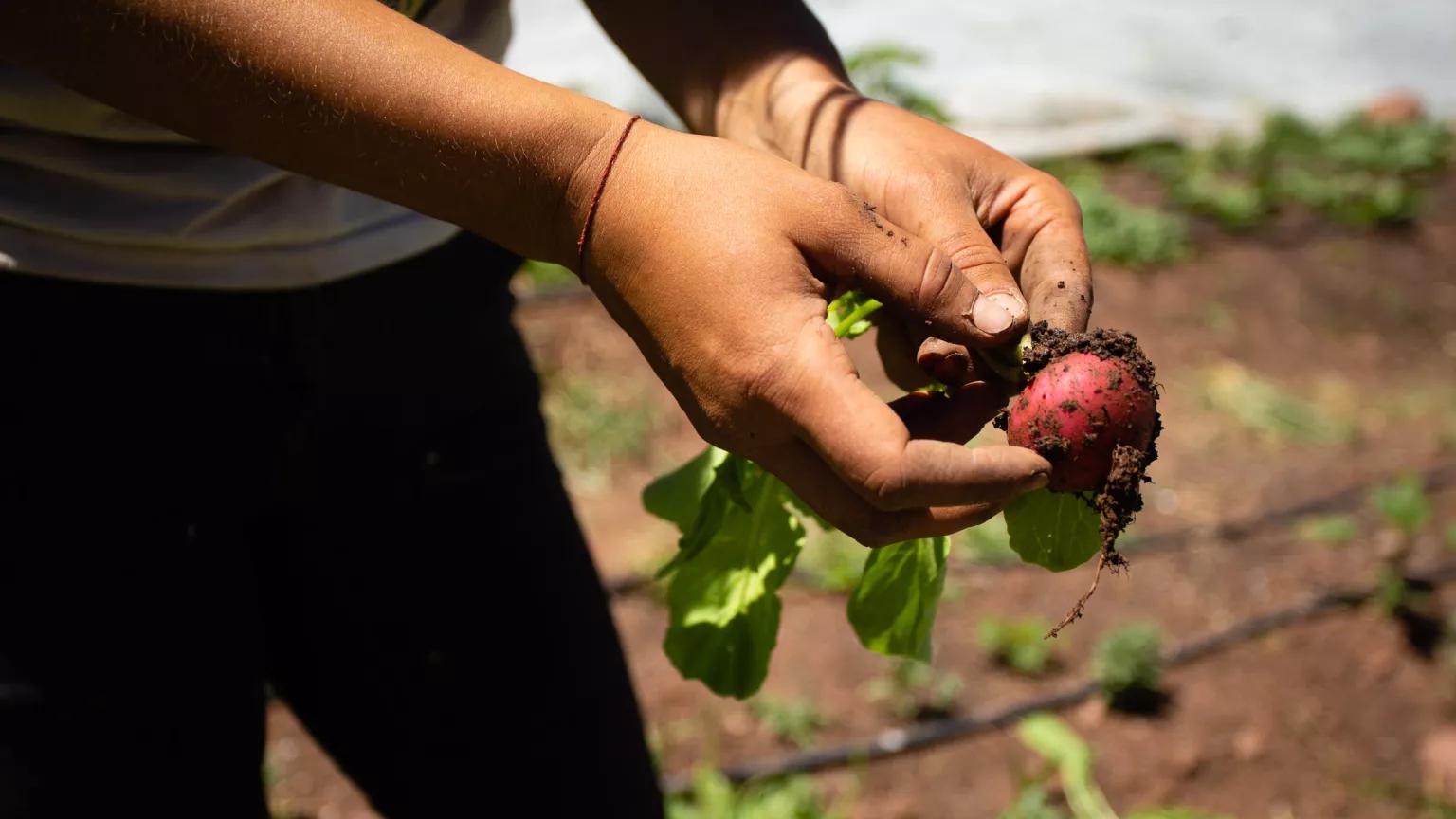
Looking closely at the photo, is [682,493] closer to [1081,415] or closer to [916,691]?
[1081,415]

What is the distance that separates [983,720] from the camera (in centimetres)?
320

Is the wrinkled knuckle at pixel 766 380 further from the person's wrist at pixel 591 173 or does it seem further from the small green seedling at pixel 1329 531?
the small green seedling at pixel 1329 531

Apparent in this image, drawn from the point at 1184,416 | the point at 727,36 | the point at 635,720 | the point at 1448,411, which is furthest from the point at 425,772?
the point at 1448,411

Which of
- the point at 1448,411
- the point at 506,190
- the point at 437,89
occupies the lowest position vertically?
the point at 1448,411

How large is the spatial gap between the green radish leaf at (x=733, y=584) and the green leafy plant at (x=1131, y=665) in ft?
5.95

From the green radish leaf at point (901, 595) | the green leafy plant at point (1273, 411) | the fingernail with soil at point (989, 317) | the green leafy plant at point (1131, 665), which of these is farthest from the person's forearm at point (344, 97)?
the green leafy plant at point (1273, 411)

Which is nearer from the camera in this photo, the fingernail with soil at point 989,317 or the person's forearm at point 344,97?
the person's forearm at point 344,97

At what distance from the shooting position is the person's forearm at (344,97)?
107 centimetres

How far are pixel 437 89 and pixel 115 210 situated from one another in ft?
1.45

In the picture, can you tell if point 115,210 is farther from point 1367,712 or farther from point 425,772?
point 1367,712

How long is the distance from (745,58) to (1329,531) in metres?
3.13

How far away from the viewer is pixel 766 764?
3053 millimetres

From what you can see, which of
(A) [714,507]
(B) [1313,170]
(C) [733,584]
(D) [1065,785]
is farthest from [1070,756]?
(B) [1313,170]

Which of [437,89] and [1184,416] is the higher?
[437,89]
